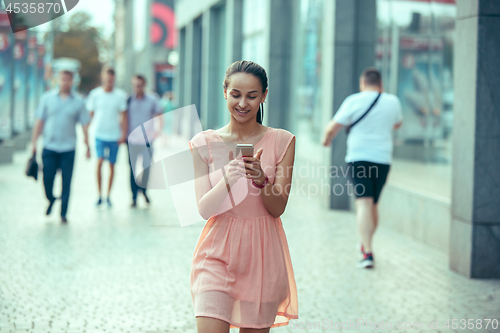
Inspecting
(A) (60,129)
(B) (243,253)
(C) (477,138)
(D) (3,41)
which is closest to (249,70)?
(B) (243,253)

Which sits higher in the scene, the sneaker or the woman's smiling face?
the woman's smiling face

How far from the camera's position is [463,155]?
19.6 ft

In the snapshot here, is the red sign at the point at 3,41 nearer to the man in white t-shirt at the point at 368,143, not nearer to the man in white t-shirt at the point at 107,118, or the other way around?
the man in white t-shirt at the point at 107,118

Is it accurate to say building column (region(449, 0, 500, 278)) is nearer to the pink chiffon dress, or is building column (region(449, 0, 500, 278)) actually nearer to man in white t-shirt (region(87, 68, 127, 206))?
the pink chiffon dress

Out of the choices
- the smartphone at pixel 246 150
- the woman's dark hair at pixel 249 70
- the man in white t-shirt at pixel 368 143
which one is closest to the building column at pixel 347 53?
the man in white t-shirt at pixel 368 143

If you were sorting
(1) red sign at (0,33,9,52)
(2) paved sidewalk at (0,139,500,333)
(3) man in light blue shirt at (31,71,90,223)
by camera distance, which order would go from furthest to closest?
(1) red sign at (0,33,9,52), (3) man in light blue shirt at (31,71,90,223), (2) paved sidewalk at (0,139,500,333)

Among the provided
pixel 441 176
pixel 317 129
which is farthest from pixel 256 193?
pixel 317 129

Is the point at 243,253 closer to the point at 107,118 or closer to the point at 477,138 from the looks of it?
the point at 477,138

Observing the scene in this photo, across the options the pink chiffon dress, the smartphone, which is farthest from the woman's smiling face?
the smartphone

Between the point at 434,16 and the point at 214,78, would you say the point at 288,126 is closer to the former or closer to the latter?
the point at 434,16

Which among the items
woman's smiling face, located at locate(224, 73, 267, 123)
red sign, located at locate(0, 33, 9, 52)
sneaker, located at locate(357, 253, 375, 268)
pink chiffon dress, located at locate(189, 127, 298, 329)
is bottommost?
sneaker, located at locate(357, 253, 375, 268)

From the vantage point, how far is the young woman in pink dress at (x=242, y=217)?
280 centimetres

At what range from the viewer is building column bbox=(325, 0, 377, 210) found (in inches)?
385

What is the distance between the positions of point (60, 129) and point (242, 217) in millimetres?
5924
